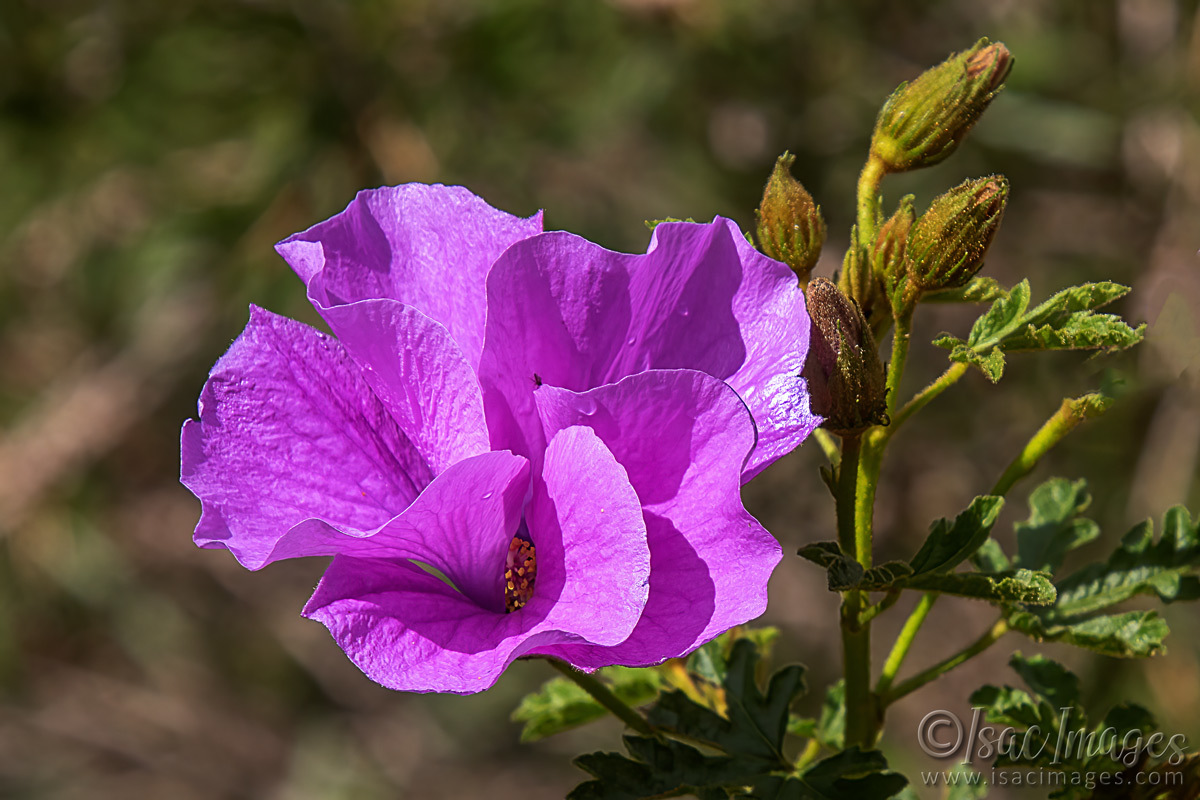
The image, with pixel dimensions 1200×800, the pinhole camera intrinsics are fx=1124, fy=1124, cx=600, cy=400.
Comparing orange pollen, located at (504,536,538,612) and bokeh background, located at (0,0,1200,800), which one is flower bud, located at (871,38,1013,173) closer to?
orange pollen, located at (504,536,538,612)

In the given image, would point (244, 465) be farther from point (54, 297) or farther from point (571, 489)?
point (54, 297)

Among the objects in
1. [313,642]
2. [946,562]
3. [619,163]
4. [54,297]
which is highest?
[619,163]

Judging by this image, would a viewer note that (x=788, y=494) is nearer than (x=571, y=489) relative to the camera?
No

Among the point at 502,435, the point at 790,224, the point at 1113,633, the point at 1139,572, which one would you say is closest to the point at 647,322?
the point at 502,435

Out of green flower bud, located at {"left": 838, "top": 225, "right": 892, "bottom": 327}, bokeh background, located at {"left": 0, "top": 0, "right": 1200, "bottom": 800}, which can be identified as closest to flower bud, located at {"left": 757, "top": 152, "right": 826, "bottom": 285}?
green flower bud, located at {"left": 838, "top": 225, "right": 892, "bottom": 327}

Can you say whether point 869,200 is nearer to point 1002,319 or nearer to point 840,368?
point 1002,319

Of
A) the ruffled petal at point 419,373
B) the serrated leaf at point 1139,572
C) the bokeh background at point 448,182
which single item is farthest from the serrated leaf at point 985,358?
the bokeh background at point 448,182

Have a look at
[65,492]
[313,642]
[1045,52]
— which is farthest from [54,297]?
[1045,52]

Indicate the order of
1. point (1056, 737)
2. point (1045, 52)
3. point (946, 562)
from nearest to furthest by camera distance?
point (946, 562), point (1056, 737), point (1045, 52)
